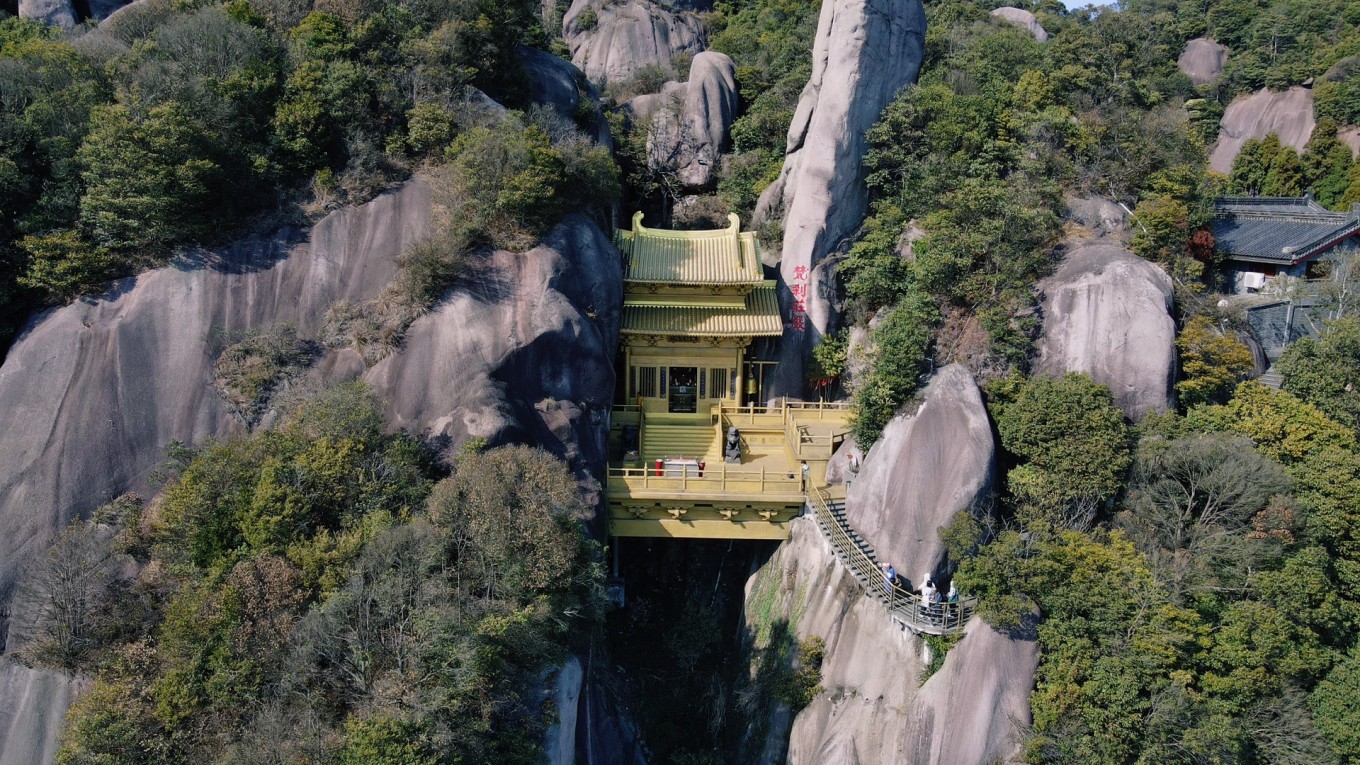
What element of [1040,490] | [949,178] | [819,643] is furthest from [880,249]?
[819,643]

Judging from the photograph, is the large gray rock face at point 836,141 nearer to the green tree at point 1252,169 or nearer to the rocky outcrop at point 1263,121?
the green tree at point 1252,169

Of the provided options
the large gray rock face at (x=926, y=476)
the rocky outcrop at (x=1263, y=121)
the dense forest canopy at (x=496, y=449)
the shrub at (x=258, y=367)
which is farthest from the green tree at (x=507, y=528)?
the rocky outcrop at (x=1263, y=121)

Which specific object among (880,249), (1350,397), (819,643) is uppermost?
(880,249)

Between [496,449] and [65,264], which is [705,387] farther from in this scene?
[65,264]

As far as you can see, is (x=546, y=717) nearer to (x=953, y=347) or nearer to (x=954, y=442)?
(x=954, y=442)

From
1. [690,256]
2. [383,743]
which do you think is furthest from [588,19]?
[383,743]


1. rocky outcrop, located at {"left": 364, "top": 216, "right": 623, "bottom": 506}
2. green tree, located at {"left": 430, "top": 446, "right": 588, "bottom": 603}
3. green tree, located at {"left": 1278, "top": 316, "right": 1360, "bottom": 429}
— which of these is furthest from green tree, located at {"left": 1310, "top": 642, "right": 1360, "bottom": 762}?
rocky outcrop, located at {"left": 364, "top": 216, "right": 623, "bottom": 506}
